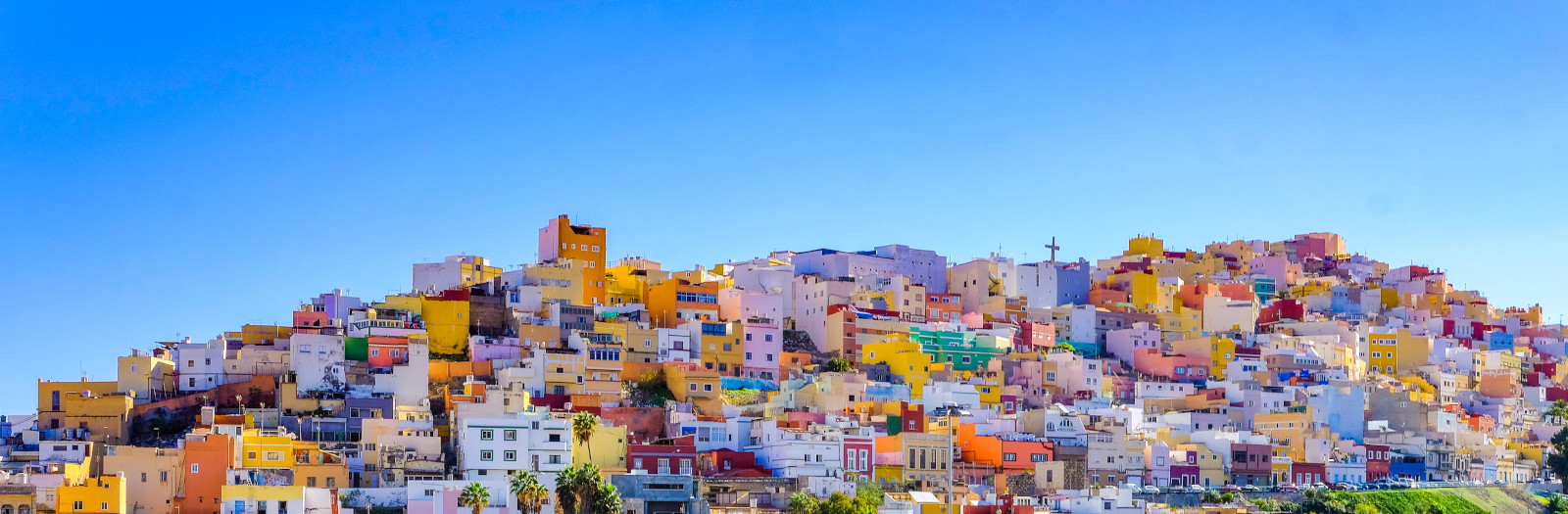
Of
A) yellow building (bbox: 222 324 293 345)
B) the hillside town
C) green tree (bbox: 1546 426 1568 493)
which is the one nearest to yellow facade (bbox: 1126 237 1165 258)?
the hillside town

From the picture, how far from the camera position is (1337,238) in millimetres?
113875

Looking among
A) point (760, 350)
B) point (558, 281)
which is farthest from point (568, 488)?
point (558, 281)

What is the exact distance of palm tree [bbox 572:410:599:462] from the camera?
51.5 meters

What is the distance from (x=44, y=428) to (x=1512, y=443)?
4651 cm

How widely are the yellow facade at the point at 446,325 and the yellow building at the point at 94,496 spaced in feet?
56.8

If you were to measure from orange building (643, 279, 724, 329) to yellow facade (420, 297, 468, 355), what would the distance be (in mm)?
6807

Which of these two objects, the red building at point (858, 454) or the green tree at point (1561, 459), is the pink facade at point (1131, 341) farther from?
the red building at point (858, 454)

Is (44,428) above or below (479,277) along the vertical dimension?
below

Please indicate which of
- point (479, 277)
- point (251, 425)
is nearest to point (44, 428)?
point (251, 425)

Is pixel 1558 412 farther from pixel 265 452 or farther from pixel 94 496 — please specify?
pixel 94 496

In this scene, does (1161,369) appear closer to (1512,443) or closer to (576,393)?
(1512,443)

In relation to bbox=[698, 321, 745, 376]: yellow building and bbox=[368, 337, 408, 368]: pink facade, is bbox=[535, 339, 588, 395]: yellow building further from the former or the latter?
bbox=[698, 321, 745, 376]: yellow building

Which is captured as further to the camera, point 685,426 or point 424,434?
point 685,426

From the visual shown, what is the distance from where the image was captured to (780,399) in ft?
199
